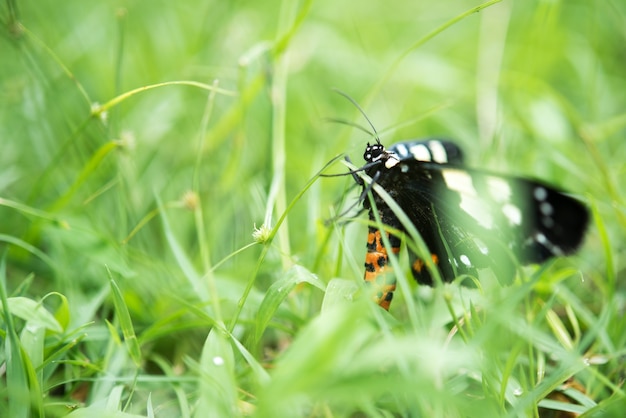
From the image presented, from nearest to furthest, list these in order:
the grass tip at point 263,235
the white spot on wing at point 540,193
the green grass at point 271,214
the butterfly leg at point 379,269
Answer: the green grass at point 271,214
the grass tip at point 263,235
the butterfly leg at point 379,269
the white spot on wing at point 540,193

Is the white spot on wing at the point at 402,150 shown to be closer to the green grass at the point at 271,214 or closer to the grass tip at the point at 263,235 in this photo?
the green grass at the point at 271,214

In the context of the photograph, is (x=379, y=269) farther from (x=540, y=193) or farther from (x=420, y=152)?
(x=540, y=193)

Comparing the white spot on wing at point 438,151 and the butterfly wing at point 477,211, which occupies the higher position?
the white spot on wing at point 438,151

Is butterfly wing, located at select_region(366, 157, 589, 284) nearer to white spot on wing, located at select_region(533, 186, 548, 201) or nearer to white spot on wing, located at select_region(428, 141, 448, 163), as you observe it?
white spot on wing, located at select_region(533, 186, 548, 201)

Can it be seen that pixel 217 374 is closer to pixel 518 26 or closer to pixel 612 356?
pixel 612 356

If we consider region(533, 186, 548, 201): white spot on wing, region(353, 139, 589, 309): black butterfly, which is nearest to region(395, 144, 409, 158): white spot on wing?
region(353, 139, 589, 309): black butterfly

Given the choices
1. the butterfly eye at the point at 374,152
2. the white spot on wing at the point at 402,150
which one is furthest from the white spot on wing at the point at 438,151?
the butterfly eye at the point at 374,152

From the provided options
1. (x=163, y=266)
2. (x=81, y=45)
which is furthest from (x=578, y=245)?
(x=81, y=45)

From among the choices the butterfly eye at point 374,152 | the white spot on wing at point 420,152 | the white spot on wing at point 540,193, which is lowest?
the white spot on wing at point 540,193

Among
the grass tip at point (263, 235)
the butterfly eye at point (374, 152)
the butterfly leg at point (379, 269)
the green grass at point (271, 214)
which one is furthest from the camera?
the butterfly eye at point (374, 152)
